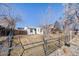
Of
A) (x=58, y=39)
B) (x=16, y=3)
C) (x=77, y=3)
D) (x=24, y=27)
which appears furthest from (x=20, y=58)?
(x=77, y=3)

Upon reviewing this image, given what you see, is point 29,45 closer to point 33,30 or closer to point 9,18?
point 33,30

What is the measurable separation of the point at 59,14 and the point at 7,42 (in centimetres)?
58

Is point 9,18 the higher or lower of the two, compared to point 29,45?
higher

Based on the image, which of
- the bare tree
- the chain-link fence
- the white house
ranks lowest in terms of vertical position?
the chain-link fence

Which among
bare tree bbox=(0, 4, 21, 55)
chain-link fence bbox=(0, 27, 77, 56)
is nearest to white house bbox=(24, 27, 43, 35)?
chain-link fence bbox=(0, 27, 77, 56)

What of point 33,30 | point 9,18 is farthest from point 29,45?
point 9,18

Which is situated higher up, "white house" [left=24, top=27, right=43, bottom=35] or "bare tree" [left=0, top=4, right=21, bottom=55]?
"bare tree" [left=0, top=4, right=21, bottom=55]

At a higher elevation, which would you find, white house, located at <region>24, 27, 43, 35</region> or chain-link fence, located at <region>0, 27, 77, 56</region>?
white house, located at <region>24, 27, 43, 35</region>

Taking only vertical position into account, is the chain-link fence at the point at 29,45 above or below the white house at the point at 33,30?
below

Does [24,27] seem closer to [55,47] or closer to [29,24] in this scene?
[29,24]

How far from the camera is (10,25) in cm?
142

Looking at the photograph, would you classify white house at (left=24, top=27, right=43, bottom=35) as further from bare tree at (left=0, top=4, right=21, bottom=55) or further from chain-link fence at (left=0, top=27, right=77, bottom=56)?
bare tree at (left=0, top=4, right=21, bottom=55)

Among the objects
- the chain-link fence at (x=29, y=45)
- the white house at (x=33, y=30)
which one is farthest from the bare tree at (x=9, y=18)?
the white house at (x=33, y=30)

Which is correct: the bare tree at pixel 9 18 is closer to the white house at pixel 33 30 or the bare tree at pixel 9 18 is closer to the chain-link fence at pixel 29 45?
the chain-link fence at pixel 29 45
